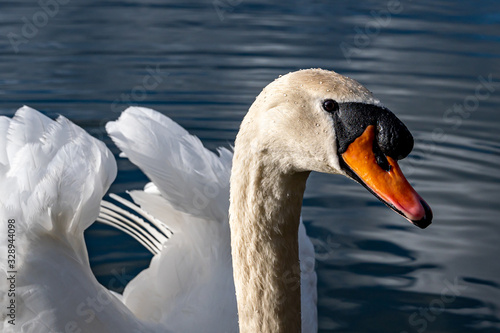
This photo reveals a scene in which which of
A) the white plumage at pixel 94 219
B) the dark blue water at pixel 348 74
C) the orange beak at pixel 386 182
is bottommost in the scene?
the dark blue water at pixel 348 74

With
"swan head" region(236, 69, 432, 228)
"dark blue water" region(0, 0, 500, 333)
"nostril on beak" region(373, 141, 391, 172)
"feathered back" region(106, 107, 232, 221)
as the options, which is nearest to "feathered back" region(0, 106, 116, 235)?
"feathered back" region(106, 107, 232, 221)

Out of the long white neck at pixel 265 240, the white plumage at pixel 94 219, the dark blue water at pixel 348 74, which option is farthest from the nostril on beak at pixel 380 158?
the dark blue water at pixel 348 74

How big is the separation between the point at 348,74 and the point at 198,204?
5150 mm

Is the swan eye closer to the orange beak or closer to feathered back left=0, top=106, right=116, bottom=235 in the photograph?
the orange beak

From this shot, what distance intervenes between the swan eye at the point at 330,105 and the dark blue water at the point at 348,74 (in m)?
2.36

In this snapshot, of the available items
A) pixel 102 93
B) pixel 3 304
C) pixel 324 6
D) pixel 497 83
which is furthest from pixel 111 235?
pixel 324 6

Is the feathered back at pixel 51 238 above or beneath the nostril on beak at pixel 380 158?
beneath

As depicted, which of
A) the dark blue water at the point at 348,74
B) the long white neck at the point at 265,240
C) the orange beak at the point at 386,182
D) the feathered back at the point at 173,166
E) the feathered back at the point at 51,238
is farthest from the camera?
the dark blue water at the point at 348,74

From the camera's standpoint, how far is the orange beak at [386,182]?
7.92ft

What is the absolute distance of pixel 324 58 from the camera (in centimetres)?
941

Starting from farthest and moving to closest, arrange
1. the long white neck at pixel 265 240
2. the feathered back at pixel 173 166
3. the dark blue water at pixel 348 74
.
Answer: the dark blue water at pixel 348 74
the feathered back at pixel 173 166
the long white neck at pixel 265 240

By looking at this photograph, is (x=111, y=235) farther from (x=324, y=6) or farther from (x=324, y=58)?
(x=324, y=6)

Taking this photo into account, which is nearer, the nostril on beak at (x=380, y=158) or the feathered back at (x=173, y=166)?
the nostril on beak at (x=380, y=158)

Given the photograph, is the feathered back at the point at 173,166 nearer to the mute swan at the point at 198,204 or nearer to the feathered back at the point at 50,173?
the mute swan at the point at 198,204
